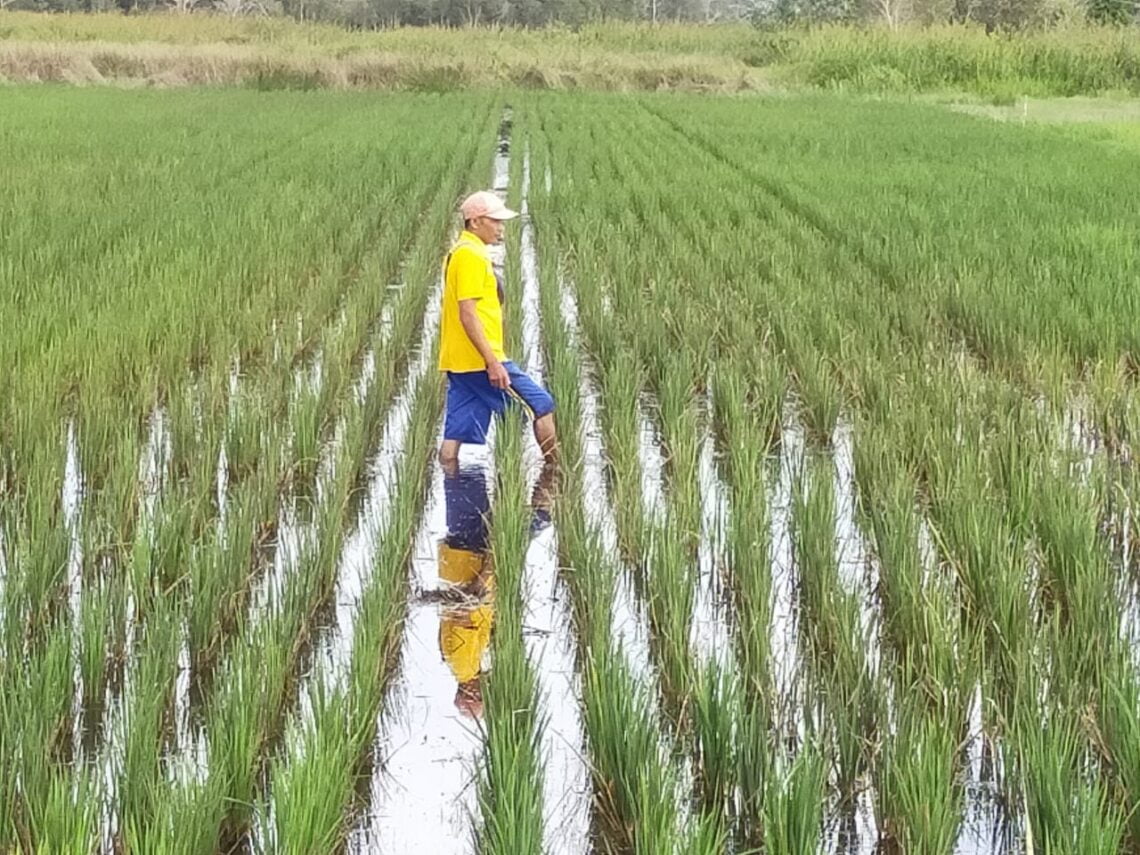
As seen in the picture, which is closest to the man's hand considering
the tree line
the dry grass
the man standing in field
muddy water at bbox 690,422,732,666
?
the man standing in field

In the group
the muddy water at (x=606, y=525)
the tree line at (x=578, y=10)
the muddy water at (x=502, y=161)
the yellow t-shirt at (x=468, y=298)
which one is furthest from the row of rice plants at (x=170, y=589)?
the tree line at (x=578, y=10)

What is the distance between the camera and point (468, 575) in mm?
3471

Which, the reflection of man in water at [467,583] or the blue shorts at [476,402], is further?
the blue shorts at [476,402]

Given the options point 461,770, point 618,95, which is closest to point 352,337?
point 461,770

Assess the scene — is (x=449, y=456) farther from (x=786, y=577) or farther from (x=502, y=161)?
(x=502, y=161)

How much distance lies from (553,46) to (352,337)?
26.6m

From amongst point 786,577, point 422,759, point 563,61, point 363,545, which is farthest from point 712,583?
point 563,61

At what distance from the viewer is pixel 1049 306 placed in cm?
578

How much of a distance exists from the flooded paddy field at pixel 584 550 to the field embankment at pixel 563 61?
18.7 meters

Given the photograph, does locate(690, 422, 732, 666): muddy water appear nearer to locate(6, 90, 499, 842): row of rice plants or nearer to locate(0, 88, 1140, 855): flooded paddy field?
locate(0, 88, 1140, 855): flooded paddy field

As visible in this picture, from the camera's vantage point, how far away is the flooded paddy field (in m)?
2.21

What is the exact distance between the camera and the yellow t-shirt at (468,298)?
4246 mm

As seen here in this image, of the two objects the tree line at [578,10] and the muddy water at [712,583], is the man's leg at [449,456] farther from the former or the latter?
the tree line at [578,10]

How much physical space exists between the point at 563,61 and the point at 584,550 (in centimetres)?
2628
